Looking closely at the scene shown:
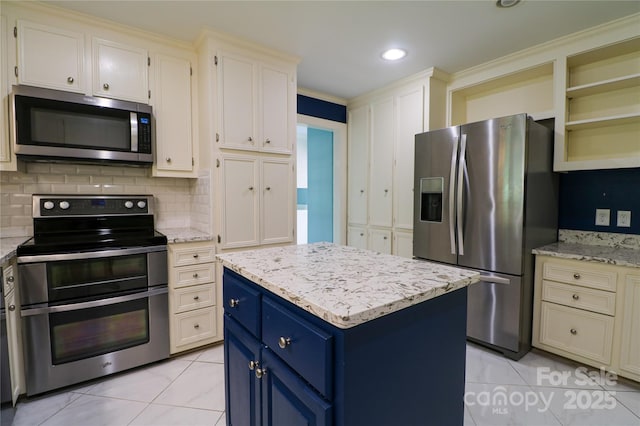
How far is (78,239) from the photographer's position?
205cm

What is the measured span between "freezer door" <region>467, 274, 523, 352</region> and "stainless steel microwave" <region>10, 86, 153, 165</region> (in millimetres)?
2818

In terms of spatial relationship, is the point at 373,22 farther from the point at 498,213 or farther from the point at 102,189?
the point at 102,189

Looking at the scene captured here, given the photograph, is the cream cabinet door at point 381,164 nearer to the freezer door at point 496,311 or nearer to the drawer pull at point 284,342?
the freezer door at point 496,311

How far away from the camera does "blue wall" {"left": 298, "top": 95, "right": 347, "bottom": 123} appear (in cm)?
360

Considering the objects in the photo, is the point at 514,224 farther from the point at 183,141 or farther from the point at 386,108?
the point at 183,141

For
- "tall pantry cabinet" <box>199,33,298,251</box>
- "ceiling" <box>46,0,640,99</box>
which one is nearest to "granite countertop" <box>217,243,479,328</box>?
"tall pantry cabinet" <box>199,33,298,251</box>

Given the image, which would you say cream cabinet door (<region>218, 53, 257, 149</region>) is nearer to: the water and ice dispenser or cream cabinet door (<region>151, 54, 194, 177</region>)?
cream cabinet door (<region>151, 54, 194, 177</region>)

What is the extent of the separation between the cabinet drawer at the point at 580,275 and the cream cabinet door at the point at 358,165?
190 cm

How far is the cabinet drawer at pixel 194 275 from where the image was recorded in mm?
2312

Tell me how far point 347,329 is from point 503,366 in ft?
6.81

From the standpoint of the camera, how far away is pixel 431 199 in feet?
8.98

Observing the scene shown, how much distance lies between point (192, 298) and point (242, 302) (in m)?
1.33

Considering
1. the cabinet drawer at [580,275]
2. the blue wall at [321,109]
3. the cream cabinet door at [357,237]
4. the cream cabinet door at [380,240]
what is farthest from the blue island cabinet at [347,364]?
the blue wall at [321,109]

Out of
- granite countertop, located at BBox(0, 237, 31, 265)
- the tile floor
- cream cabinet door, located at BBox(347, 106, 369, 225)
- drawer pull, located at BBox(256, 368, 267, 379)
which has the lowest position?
the tile floor
